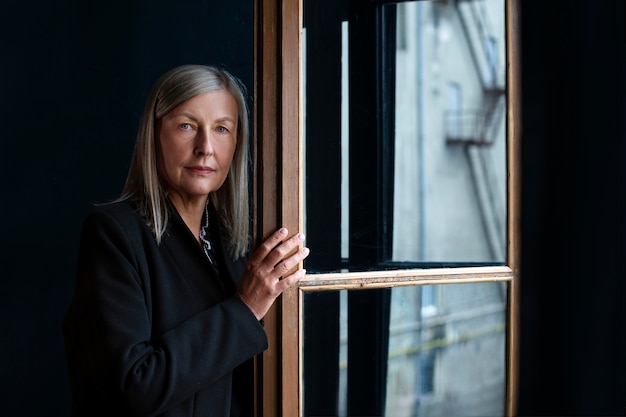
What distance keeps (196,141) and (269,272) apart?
29cm

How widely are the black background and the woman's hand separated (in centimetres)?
63

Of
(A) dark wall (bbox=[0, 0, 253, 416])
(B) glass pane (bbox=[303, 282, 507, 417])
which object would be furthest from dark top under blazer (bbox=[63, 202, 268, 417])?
(A) dark wall (bbox=[0, 0, 253, 416])

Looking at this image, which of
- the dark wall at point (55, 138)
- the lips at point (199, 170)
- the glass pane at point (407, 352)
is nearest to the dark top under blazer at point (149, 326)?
the lips at point (199, 170)

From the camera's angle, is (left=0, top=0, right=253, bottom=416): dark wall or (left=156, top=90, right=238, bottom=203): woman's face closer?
(left=156, top=90, right=238, bottom=203): woman's face

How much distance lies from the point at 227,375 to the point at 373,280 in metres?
0.36

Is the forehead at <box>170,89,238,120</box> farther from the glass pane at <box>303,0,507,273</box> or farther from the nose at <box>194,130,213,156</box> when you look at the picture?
the glass pane at <box>303,0,507,273</box>

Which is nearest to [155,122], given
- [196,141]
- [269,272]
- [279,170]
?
[196,141]

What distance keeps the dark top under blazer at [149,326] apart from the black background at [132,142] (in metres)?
0.77

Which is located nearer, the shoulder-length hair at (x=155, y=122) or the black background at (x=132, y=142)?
the shoulder-length hair at (x=155, y=122)

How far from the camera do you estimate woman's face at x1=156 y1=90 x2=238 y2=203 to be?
127 cm

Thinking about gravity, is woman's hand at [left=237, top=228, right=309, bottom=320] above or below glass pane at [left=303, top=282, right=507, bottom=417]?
above

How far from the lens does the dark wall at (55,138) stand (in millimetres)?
1875
